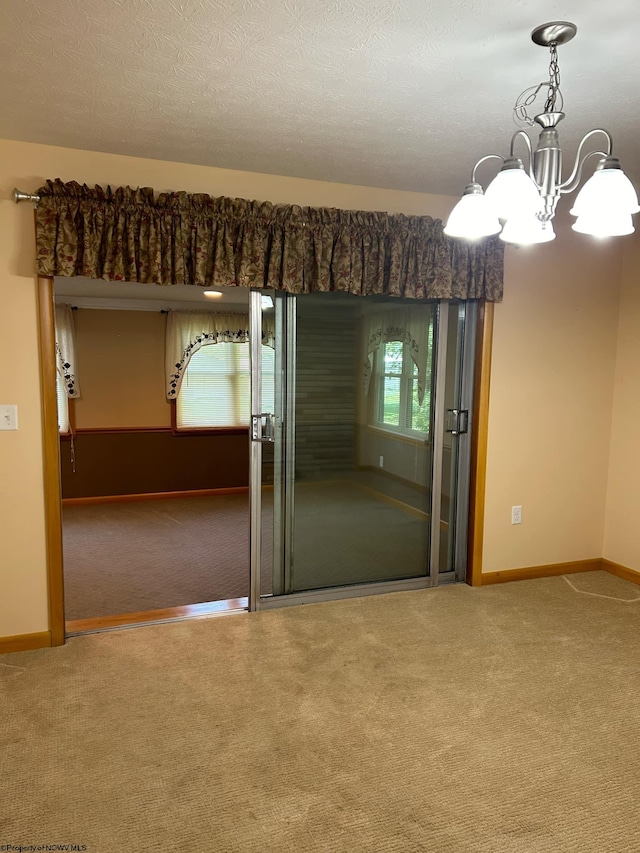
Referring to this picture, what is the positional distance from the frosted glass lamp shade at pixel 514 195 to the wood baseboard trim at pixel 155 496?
536 cm

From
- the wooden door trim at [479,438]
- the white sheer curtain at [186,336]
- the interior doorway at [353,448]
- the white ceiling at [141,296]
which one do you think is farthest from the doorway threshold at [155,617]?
the white sheer curtain at [186,336]

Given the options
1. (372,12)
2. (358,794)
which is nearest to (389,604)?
(358,794)

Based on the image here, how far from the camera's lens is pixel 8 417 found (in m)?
2.84

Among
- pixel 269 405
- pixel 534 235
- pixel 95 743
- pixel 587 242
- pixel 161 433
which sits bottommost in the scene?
pixel 95 743

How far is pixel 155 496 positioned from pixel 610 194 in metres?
5.83

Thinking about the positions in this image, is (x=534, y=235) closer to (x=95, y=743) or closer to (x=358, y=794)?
(x=358, y=794)

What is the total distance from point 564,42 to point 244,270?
175 cm

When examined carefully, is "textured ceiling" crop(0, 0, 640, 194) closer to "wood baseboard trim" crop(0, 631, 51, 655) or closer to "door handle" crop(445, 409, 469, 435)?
"door handle" crop(445, 409, 469, 435)

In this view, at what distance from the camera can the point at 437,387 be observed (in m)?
3.64

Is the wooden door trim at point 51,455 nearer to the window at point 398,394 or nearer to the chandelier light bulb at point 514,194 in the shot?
the window at point 398,394

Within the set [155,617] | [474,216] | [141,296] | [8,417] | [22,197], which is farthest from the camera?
[141,296]

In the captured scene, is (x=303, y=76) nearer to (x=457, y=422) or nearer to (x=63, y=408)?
(x=457, y=422)

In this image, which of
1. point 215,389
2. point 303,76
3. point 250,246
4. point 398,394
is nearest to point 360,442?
point 398,394

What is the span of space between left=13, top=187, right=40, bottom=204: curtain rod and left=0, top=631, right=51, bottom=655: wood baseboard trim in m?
2.11
